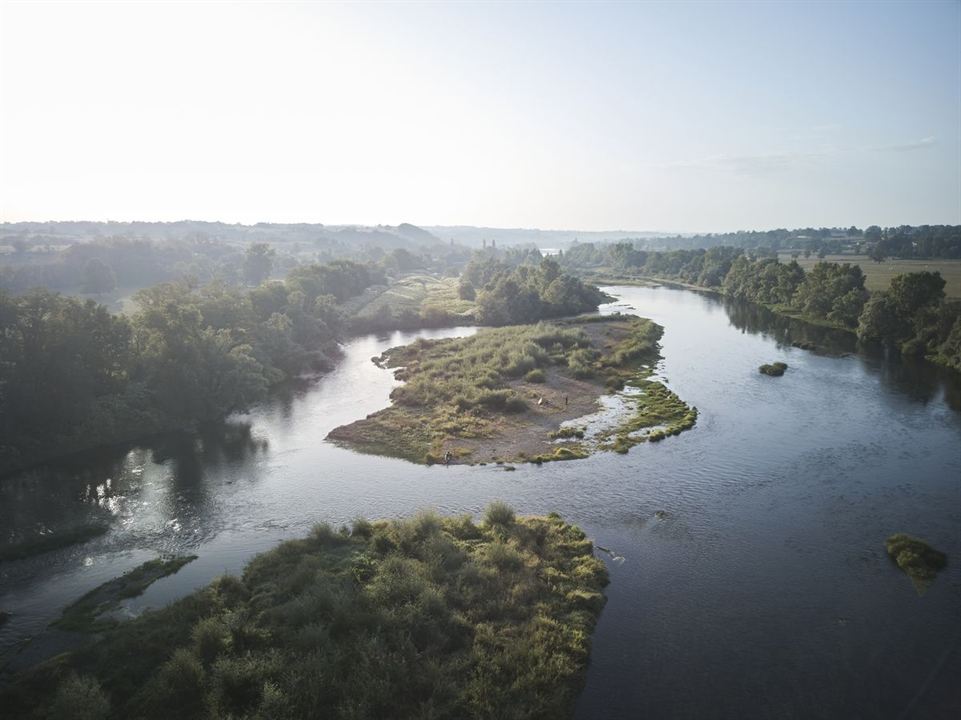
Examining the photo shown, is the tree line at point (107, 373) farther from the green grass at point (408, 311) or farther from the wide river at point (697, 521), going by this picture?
the green grass at point (408, 311)

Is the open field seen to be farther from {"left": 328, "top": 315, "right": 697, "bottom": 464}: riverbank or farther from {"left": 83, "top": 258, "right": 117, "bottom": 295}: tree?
{"left": 83, "top": 258, "right": 117, "bottom": 295}: tree

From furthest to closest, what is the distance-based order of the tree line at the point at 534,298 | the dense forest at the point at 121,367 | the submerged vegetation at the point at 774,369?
the tree line at the point at 534,298, the submerged vegetation at the point at 774,369, the dense forest at the point at 121,367

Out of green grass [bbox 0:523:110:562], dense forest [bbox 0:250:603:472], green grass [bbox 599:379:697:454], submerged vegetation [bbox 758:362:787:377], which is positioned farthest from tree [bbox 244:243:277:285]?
green grass [bbox 0:523:110:562]

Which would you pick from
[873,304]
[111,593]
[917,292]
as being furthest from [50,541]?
[917,292]

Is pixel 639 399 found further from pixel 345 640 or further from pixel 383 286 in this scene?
pixel 383 286

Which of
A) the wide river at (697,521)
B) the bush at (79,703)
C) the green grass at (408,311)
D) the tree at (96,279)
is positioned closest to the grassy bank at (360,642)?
the bush at (79,703)

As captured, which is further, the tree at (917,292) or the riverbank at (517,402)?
the tree at (917,292)

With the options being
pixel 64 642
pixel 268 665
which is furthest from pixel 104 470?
pixel 268 665

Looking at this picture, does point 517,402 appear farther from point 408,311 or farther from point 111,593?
point 408,311
